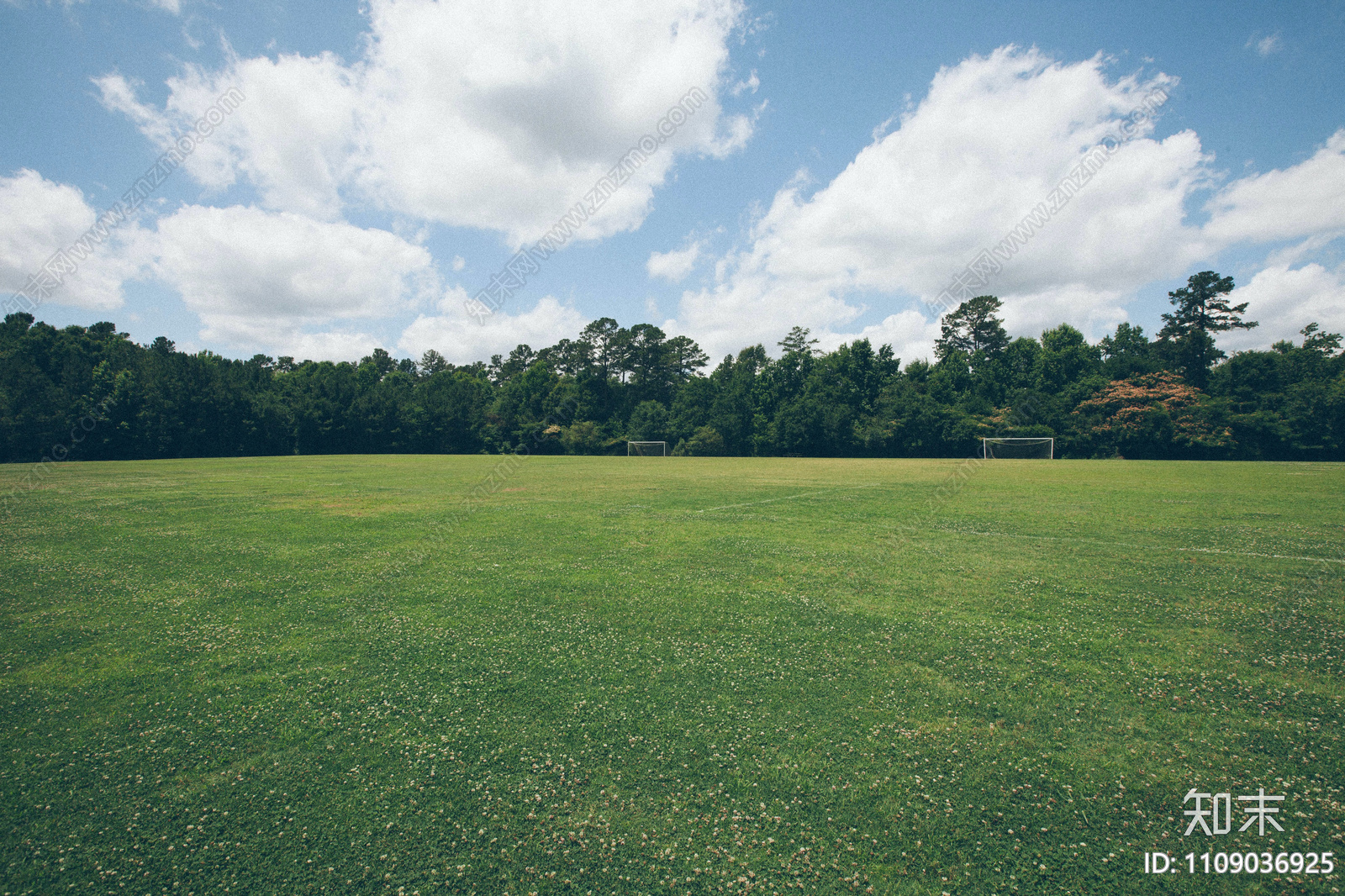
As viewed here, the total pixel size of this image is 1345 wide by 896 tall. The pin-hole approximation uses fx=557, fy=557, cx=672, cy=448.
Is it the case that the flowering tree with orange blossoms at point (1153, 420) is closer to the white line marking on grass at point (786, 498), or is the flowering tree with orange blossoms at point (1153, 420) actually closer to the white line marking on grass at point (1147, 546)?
the white line marking on grass at point (786, 498)

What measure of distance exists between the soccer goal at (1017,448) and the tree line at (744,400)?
2.12 metres

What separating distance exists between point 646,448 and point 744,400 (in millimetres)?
16985

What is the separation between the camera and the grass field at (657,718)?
3.38 metres

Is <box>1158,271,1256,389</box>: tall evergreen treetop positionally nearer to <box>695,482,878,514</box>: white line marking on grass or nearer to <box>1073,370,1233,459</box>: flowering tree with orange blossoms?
<box>1073,370,1233,459</box>: flowering tree with orange blossoms

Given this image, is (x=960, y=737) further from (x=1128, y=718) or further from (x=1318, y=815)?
(x=1318, y=815)

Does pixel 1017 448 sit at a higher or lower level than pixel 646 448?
higher

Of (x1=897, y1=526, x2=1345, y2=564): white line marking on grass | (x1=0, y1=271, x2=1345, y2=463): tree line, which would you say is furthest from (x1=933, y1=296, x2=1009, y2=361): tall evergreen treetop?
(x1=897, y1=526, x2=1345, y2=564): white line marking on grass

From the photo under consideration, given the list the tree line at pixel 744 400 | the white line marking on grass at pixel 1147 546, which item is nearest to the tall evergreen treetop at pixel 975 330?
the tree line at pixel 744 400

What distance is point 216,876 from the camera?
3.19 m

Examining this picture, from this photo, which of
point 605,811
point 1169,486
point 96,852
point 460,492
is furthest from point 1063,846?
point 1169,486

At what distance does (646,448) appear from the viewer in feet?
285

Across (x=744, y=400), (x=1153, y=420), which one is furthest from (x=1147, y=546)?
(x=744, y=400)

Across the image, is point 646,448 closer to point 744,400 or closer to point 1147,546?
point 744,400

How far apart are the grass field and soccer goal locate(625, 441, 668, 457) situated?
239ft
